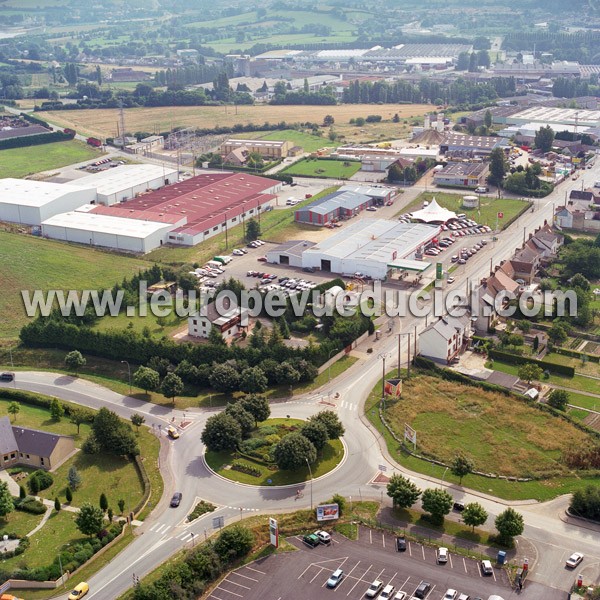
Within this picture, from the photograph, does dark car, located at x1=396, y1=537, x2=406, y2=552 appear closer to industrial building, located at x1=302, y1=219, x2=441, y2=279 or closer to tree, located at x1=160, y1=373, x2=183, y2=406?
tree, located at x1=160, y1=373, x2=183, y2=406

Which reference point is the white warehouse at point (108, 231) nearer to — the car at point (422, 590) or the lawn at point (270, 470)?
the lawn at point (270, 470)

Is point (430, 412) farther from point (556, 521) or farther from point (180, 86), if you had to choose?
point (180, 86)

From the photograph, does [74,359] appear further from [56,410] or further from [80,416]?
[80,416]

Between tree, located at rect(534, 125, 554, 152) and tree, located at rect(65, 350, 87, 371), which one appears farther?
tree, located at rect(534, 125, 554, 152)

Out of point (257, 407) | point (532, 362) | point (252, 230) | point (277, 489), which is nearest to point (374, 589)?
point (277, 489)

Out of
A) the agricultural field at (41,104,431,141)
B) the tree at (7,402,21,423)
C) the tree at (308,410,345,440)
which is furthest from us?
the agricultural field at (41,104,431,141)

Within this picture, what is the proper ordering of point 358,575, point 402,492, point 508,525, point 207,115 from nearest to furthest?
point 358,575
point 508,525
point 402,492
point 207,115

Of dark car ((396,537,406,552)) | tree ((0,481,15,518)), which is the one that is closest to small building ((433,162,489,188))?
dark car ((396,537,406,552))
